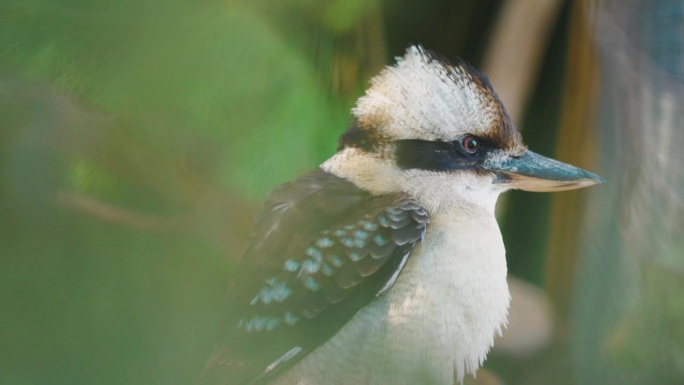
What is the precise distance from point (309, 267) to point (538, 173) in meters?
0.28

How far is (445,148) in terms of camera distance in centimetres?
84

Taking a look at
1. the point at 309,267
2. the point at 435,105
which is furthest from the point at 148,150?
the point at 435,105

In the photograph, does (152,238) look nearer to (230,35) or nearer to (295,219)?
(230,35)

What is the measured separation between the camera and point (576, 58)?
3.53 ft

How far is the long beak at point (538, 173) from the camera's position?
2.59 feet

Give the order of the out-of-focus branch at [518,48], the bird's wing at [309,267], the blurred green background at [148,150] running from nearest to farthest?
the blurred green background at [148,150] → the bird's wing at [309,267] → the out-of-focus branch at [518,48]

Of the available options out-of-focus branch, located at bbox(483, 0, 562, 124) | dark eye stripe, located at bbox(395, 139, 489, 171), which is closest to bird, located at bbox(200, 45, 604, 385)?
dark eye stripe, located at bbox(395, 139, 489, 171)

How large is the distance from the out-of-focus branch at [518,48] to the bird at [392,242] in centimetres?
15

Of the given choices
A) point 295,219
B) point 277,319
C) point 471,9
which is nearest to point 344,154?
point 295,219

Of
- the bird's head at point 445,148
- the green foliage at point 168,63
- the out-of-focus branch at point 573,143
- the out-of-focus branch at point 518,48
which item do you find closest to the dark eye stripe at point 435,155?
the bird's head at point 445,148

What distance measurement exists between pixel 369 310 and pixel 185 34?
453 mm

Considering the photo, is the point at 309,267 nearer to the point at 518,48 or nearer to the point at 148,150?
the point at 148,150

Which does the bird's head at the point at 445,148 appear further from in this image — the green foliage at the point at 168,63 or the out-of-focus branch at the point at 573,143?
the green foliage at the point at 168,63

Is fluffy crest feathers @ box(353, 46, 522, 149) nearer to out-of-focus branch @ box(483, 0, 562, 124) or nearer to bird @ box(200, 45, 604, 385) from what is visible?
bird @ box(200, 45, 604, 385)
